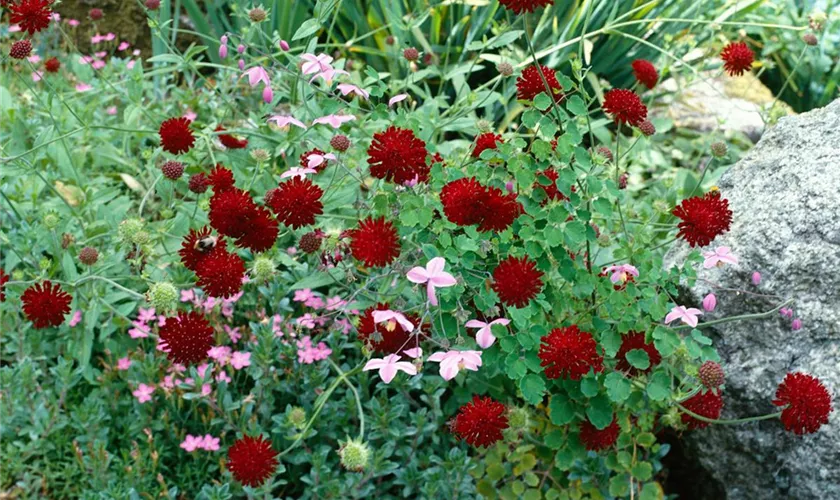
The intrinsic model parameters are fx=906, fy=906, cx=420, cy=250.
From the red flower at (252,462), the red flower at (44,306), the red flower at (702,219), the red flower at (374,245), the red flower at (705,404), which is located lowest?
the red flower at (705,404)

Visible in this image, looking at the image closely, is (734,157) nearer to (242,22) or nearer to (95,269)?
(242,22)

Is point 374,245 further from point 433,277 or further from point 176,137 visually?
point 176,137

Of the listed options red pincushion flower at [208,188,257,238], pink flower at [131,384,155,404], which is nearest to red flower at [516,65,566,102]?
red pincushion flower at [208,188,257,238]

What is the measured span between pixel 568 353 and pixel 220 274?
674mm

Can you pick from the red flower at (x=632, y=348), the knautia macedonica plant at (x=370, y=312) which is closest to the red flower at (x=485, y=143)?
the knautia macedonica plant at (x=370, y=312)

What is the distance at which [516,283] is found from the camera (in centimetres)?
162

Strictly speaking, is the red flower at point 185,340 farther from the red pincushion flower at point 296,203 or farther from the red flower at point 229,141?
the red flower at point 229,141

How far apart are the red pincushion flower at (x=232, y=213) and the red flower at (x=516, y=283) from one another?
491 mm

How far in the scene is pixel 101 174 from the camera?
3.01 metres

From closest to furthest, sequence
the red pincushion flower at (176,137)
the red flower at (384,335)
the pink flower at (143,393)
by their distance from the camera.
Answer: the red flower at (384,335)
the red pincushion flower at (176,137)
the pink flower at (143,393)

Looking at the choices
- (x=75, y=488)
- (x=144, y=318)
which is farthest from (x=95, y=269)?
(x=75, y=488)

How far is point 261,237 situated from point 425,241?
1.07 feet

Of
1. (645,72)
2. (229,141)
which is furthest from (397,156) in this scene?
(645,72)

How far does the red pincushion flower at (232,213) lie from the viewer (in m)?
1.72
